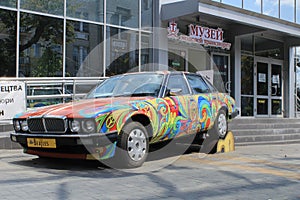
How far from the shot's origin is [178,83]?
7.71 metres

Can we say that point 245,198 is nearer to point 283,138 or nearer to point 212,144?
point 212,144

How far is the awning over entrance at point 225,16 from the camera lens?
13.1 m

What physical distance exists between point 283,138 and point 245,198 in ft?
27.5

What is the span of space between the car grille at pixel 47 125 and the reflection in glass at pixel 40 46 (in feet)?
16.2

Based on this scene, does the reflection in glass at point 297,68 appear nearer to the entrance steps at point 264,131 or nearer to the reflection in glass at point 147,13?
the entrance steps at point 264,131

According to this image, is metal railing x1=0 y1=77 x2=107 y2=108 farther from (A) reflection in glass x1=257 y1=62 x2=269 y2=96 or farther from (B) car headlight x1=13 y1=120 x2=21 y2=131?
(A) reflection in glass x1=257 y1=62 x2=269 y2=96

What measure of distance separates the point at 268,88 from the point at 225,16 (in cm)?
624

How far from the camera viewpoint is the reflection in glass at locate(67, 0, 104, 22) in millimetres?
12164

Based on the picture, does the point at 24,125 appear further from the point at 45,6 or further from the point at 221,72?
the point at 221,72

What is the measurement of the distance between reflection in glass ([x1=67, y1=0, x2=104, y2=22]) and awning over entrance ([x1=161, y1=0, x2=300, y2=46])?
7.95 feet

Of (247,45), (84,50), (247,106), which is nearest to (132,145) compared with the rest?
(84,50)

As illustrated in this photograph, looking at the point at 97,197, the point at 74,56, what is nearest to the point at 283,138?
the point at 74,56

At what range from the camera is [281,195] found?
16.8 feet

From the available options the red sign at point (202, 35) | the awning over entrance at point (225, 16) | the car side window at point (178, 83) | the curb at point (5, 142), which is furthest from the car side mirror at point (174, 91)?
the red sign at point (202, 35)
